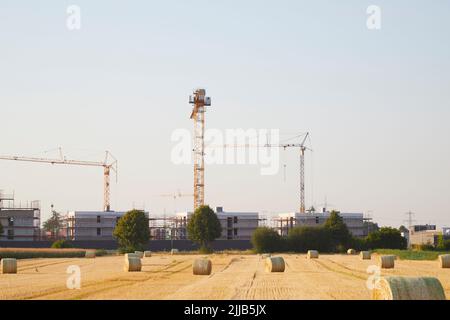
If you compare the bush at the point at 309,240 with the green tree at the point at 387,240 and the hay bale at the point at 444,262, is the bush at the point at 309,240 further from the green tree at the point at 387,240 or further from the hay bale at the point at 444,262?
the hay bale at the point at 444,262

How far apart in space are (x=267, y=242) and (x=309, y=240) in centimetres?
845

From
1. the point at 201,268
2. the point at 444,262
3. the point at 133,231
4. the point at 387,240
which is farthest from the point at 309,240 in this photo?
the point at 201,268

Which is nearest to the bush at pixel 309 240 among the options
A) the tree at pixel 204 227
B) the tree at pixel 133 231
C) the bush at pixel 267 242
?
the bush at pixel 267 242

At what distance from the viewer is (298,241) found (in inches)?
6368

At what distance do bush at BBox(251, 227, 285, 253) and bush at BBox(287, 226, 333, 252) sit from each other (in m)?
2.21

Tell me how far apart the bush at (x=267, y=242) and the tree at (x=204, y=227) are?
43.7 ft

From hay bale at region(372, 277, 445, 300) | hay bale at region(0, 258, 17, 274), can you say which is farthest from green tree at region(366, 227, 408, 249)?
hay bale at region(372, 277, 445, 300)

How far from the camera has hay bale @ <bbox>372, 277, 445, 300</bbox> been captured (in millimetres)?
28578

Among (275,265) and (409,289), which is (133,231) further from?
(409,289)

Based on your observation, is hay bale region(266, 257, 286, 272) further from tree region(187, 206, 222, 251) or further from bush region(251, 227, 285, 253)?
tree region(187, 206, 222, 251)
